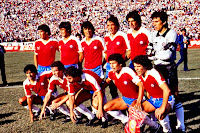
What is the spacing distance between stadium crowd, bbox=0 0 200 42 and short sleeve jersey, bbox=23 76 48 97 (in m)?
28.4

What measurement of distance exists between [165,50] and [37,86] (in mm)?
3058

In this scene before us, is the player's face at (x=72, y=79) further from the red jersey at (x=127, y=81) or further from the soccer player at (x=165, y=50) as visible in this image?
the soccer player at (x=165, y=50)

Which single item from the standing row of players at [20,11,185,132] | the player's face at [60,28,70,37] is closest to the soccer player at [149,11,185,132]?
the standing row of players at [20,11,185,132]

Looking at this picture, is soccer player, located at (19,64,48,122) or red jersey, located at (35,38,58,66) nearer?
soccer player, located at (19,64,48,122)

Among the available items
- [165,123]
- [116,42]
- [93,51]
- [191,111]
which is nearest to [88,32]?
[93,51]

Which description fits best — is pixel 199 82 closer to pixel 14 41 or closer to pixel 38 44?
pixel 38 44

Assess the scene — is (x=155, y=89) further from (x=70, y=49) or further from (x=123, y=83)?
(x=70, y=49)

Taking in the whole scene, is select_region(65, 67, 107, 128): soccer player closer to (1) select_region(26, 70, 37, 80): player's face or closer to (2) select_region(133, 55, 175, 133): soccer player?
(2) select_region(133, 55, 175, 133): soccer player

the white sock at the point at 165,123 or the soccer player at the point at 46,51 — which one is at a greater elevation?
the soccer player at the point at 46,51

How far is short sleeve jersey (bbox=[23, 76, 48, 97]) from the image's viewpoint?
5.33 metres

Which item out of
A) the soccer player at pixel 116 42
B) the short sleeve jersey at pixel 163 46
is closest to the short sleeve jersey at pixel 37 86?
the soccer player at pixel 116 42

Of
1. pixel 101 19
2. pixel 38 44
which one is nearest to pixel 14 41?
pixel 101 19

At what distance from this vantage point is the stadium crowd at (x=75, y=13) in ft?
112

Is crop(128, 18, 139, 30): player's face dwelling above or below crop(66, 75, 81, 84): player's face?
above
